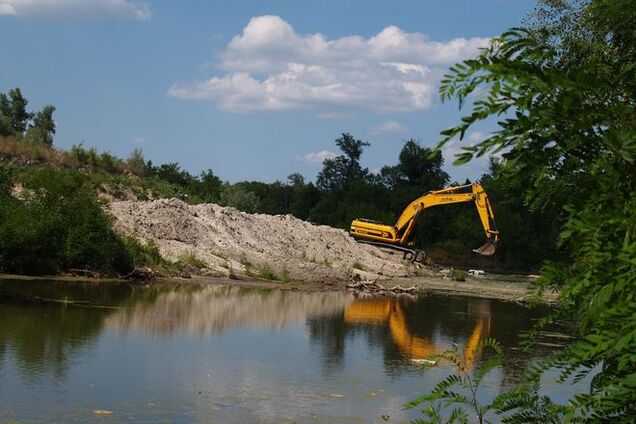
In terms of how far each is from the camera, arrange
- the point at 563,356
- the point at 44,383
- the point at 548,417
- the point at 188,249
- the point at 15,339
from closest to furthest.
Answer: the point at 563,356 → the point at 548,417 → the point at 44,383 → the point at 15,339 → the point at 188,249

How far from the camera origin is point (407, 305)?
29.2 m

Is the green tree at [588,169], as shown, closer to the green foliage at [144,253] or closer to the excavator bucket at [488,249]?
the green foliage at [144,253]

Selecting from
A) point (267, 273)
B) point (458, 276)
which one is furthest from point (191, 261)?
point (458, 276)

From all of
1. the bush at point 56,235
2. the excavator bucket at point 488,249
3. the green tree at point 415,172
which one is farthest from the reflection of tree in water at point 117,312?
the green tree at point 415,172

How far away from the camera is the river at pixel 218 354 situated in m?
11.6

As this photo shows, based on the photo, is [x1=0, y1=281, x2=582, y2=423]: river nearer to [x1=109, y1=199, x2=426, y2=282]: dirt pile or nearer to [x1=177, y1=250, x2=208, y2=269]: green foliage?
[x1=177, y1=250, x2=208, y2=269]: green foliage

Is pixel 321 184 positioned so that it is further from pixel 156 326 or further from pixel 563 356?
pixel 563 356

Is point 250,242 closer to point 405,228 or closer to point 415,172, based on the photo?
point 405,228

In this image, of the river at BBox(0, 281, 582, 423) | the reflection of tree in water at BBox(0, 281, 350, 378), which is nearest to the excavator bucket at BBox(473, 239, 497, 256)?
the reflection of tree in water at BBox(0, 281, 350, 378)

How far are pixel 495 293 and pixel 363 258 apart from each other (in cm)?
717

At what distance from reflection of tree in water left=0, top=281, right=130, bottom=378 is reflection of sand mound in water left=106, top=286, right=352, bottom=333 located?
84 centimetres

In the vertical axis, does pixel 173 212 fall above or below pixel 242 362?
above

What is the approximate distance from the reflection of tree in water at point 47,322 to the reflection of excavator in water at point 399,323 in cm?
611

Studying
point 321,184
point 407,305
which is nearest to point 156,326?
point 407,305
